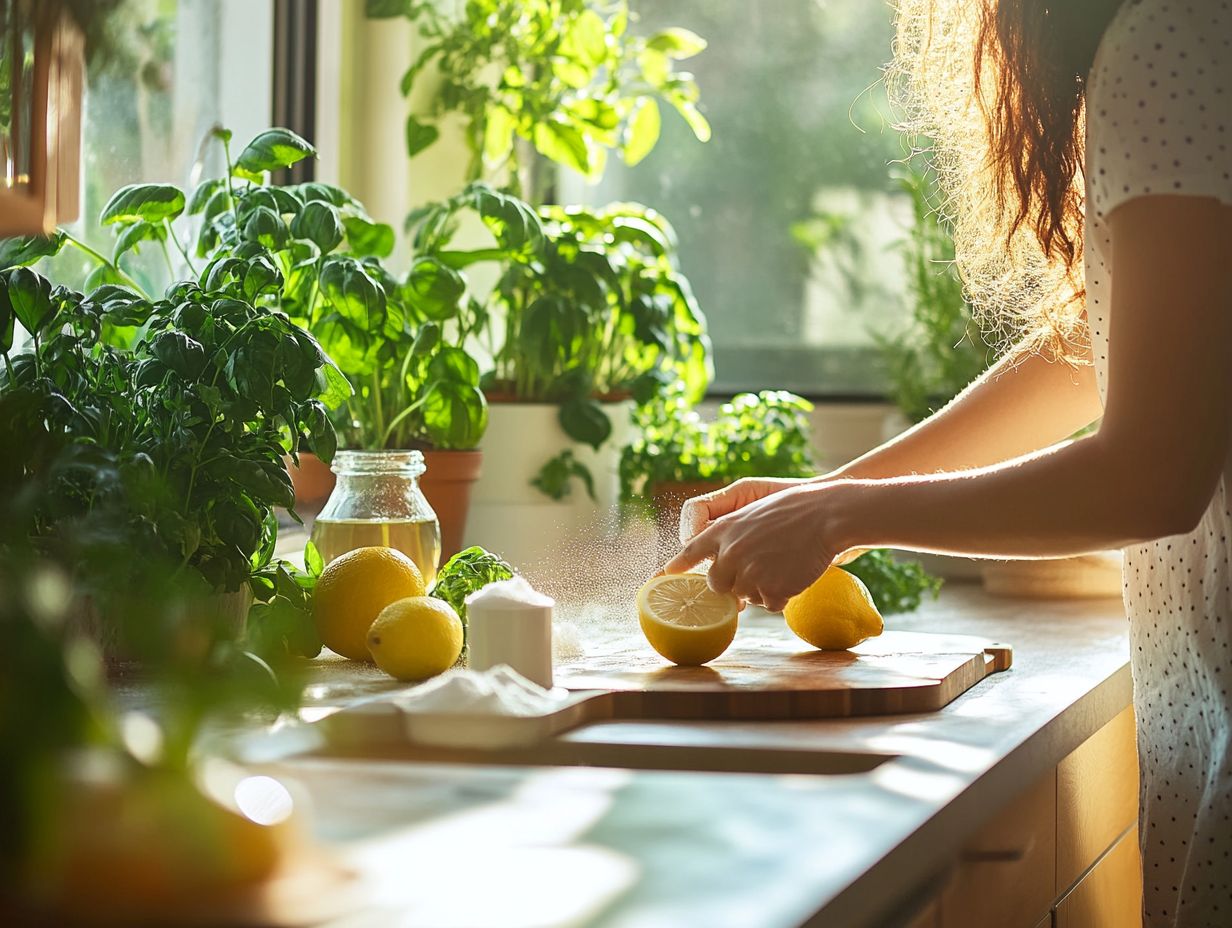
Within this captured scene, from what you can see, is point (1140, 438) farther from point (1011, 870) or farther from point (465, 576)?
point (465, 576)

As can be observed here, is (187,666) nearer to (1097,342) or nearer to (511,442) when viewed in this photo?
(1097,342)

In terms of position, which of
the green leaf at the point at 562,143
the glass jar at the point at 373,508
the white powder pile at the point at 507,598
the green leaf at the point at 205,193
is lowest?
the white powder pile at the point at 507,598

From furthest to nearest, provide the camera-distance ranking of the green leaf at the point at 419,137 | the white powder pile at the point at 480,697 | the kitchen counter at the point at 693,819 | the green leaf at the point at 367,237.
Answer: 1. the green leaf at the point at 419,137
2. the green leaf at the point at 367,237
3. the white powder pile at the point at 480,697
4. the kitchen counter at the point at 693,819

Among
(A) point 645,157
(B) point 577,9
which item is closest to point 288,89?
(B) point 577,9

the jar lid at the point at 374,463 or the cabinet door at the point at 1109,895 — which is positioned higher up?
the jar lid at the point at 374,463

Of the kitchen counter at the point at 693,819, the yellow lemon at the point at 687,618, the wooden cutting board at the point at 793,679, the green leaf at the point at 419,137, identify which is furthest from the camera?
the green leaf at the point at 419,137

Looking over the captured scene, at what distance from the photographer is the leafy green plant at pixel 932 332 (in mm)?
2393

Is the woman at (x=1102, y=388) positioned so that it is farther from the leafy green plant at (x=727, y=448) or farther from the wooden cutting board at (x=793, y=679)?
the leafy green plant at (x=727, y=448)

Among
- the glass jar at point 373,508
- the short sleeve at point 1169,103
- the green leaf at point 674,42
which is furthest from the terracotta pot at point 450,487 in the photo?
the short sleeve at point 1169,103

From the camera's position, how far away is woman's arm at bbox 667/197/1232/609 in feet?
3.06

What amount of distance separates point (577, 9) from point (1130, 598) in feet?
4.50

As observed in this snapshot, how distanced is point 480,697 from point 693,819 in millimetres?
257

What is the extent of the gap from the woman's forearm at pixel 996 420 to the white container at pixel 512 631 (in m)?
0.37

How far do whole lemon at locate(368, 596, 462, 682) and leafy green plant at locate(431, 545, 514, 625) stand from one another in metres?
0.11
